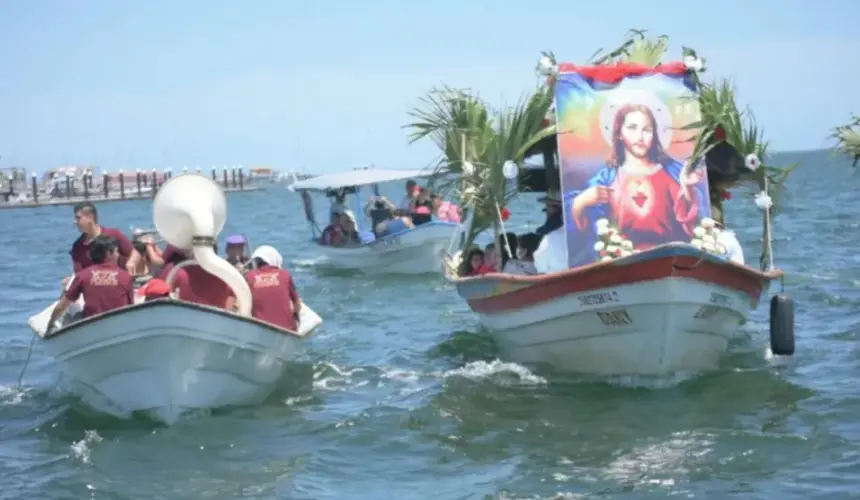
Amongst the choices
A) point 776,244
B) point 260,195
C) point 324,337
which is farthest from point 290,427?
point 260,195

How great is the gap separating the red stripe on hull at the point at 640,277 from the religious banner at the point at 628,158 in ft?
1.93

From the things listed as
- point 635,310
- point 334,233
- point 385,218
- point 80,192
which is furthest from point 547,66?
point 80,192

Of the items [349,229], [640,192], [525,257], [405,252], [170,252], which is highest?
[640,192]

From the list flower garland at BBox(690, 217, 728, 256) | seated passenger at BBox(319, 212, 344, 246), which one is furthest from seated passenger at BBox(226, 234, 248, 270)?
seated passenger at BBox(319, 212, 344, 246)

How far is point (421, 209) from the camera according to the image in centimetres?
2878

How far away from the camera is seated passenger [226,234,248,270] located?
595 inches

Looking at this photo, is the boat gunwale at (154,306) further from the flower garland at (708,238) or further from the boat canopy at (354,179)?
the boat canopy at (354,179)

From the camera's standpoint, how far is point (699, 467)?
36.6ft

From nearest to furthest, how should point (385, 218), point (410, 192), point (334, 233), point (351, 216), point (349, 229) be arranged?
point (410, 192), point (385, 218), point (349, 229), point (334, 233), point (351, 216)

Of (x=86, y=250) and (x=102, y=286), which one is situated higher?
(x=86, y=250)

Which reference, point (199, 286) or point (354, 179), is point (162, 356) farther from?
point (354, 179)

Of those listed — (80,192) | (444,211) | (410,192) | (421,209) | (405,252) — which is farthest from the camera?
(80,192)

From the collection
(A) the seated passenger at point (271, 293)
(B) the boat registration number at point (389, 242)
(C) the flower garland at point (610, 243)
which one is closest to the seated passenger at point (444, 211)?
(B) the boat registration number at point (389, 242)

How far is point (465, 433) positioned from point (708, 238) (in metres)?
3.26
